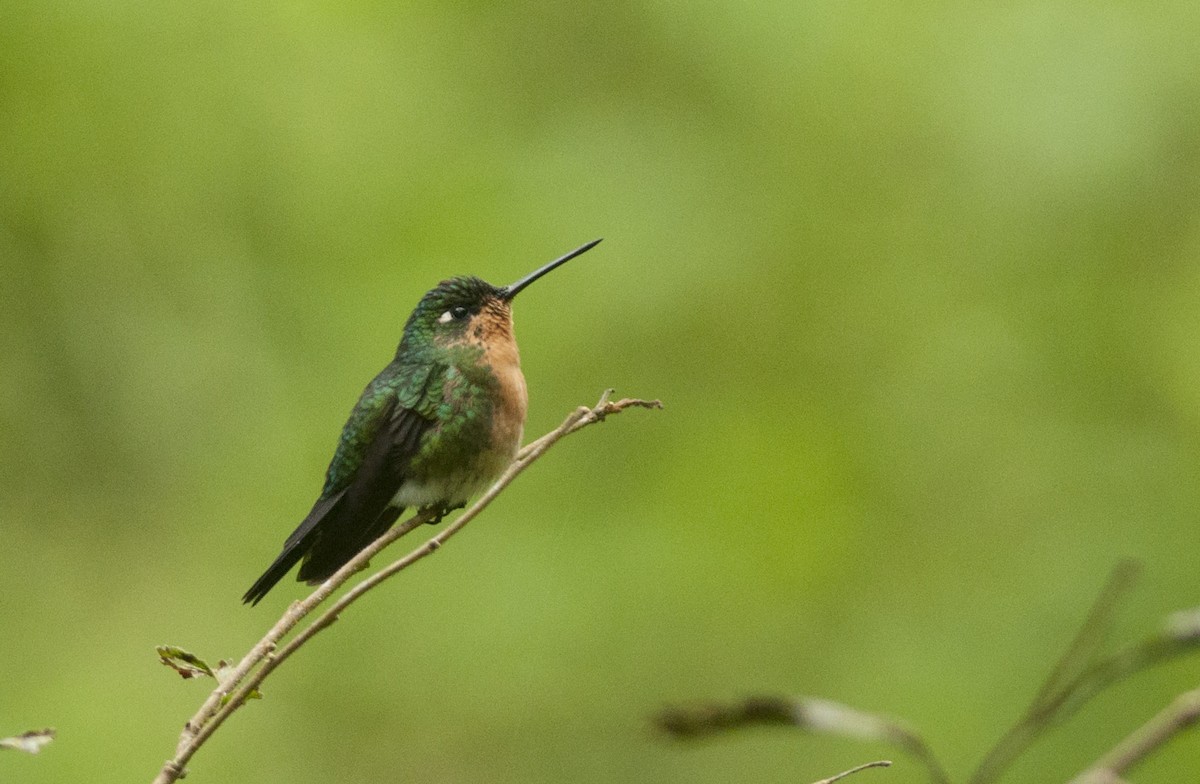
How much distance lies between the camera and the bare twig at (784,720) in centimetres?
74

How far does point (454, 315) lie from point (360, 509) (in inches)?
36.6

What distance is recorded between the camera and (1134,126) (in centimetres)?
802

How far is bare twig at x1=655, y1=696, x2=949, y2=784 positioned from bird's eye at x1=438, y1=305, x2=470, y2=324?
3269mm

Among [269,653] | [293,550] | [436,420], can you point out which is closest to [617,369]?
[436,420]

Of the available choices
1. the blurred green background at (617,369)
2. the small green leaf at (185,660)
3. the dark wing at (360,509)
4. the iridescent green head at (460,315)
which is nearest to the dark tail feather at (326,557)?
the dark wing at (360,509)

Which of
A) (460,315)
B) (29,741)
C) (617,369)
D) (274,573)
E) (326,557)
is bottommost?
(29,741)

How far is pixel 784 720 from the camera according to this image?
80 centimetres

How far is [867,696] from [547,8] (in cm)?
612

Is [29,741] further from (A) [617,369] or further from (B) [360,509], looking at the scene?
(A) [617,369]

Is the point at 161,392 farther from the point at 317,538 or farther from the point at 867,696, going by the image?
the point at 317,538

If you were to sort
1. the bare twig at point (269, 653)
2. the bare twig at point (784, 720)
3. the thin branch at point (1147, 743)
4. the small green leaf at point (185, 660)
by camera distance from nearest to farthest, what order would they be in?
the thin branch at point (1147, 743)
the bare twig at point (784, 720)
the bare twig at point (269, 653)
the small green leaf at point (185, 660)

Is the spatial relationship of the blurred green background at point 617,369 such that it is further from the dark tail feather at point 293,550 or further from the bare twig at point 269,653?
the bare twig at point 269,653

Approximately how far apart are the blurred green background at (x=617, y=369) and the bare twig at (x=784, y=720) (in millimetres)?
6483

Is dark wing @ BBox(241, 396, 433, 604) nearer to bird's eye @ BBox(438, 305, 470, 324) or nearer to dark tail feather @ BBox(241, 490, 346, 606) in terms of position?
dark tail feather @ BBox(241, 490, 346, 606)
